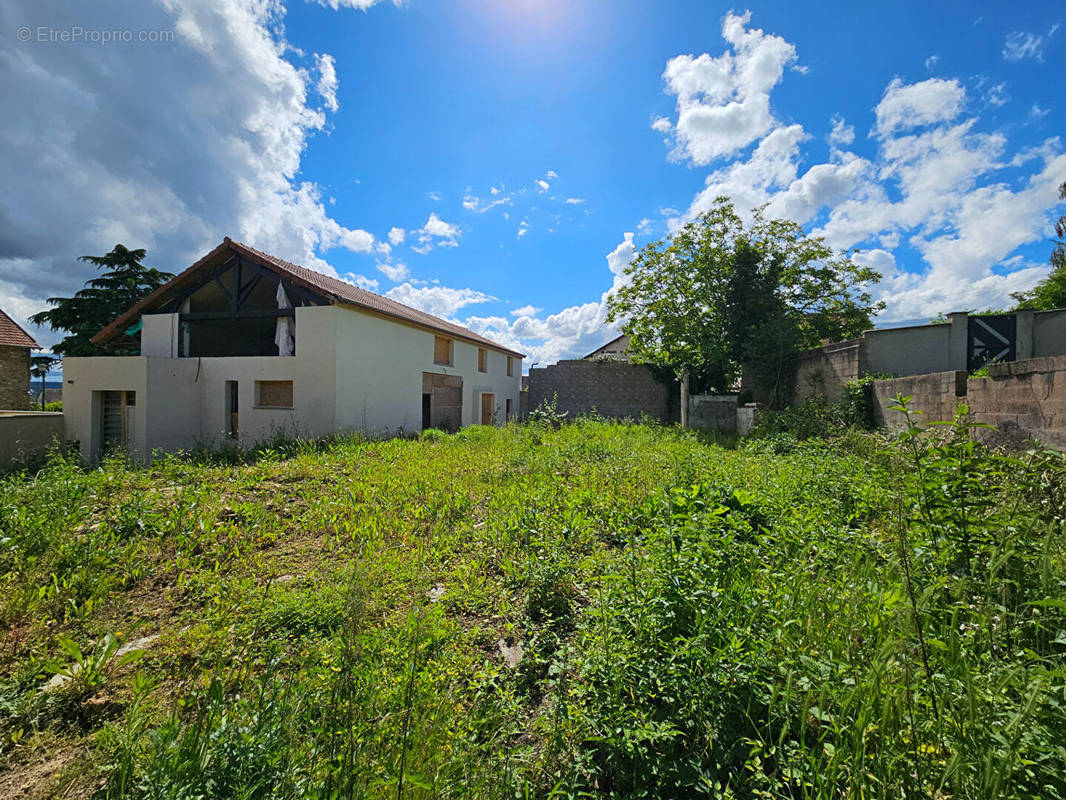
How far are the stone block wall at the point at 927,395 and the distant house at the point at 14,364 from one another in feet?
86.8

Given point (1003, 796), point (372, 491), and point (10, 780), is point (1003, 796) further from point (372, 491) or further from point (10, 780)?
point (372, 491)

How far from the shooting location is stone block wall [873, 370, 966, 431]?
18.4ft

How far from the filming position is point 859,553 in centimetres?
227

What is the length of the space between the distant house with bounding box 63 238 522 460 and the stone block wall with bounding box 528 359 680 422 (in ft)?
19.5

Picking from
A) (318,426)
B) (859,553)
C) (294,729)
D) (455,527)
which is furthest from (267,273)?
(859,553)

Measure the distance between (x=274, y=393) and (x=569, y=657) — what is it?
464 inches

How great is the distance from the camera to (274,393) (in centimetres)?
1108

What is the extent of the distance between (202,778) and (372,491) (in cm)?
389

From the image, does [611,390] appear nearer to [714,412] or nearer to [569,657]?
[714,412]

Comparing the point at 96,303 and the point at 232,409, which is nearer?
the point at 232,409

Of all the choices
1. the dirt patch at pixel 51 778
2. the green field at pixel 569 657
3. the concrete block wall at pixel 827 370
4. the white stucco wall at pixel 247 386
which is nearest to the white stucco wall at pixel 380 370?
the white stucco wall at pixel 247 386

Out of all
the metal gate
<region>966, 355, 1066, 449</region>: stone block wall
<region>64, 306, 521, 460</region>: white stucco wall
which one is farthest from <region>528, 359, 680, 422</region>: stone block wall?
<region>966, 355, 1066, 449</region>: stone block wall

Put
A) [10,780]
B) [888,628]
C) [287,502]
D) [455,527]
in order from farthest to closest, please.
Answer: [287,502]
[455,527]
[888,628]
[10,780]

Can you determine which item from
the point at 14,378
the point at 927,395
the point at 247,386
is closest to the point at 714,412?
the point at 927,395
